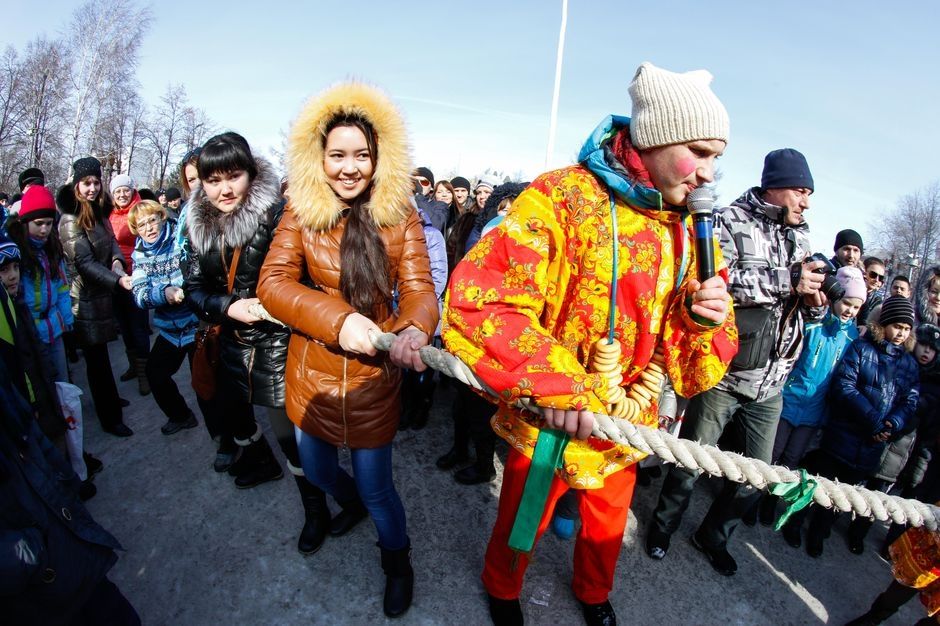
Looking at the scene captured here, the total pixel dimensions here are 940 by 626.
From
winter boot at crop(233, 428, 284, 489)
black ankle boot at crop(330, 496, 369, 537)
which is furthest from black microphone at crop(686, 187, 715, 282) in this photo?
winter boot at crop(233, 428, 284, 489)

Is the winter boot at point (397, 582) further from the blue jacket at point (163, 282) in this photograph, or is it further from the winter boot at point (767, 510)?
the winter boot at point (767, 510)

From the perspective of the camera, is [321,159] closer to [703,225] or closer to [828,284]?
[703,225]

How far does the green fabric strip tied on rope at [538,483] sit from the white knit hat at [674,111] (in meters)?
1.10

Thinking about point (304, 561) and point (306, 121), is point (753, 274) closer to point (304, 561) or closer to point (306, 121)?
point (306, 121)

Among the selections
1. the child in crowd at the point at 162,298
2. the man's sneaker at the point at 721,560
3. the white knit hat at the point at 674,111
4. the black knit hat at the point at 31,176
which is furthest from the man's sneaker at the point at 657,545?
the black knit hat at the point at 31,176

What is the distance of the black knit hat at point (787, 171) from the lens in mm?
2494

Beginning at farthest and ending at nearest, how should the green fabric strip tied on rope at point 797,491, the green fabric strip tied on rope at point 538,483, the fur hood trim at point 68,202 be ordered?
the fur hood trim at point 68,202 → the green fabric strip tied on rope at point 538,483 → the green fabric strip tied on rope at point 797,491

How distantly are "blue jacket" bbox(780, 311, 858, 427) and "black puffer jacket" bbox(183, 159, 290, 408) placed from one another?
3.58 metres

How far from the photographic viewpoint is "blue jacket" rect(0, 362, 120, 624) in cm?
131

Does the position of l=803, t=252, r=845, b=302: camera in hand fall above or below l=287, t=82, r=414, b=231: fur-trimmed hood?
below

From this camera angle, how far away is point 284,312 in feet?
5.90

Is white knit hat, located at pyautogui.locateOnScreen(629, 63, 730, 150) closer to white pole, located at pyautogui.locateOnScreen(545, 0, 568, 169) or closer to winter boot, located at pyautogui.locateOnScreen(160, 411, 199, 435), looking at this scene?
winter boot, located at pyautogui.locateOnScreen(160, 411, 199, 435)

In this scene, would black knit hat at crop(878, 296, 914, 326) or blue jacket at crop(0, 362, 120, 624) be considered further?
black knit hat at crop(878, 296, 914, 326)

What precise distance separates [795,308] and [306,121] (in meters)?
2.86
